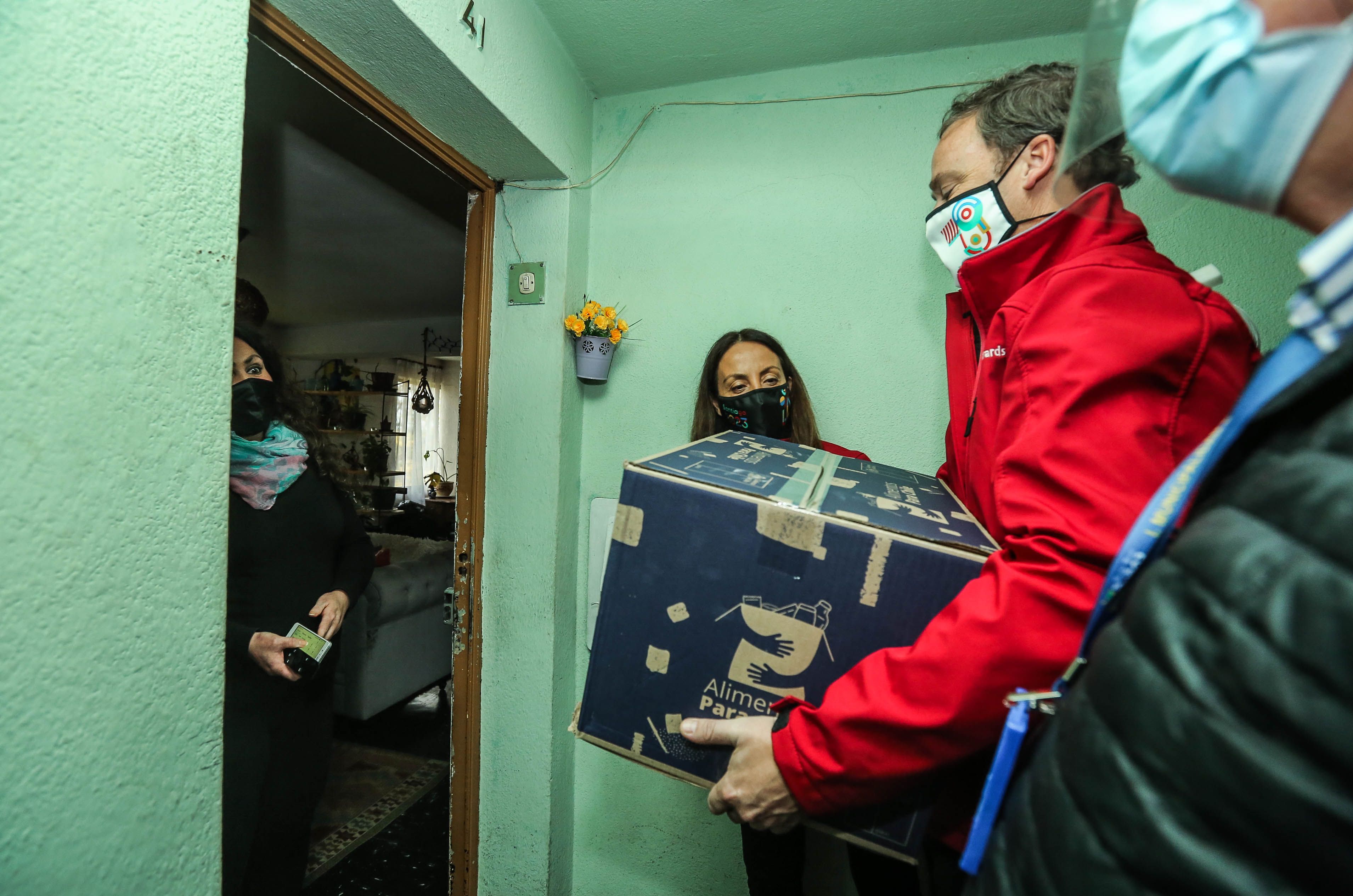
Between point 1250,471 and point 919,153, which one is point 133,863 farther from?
point 919,153

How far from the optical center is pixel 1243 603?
0.30 metres

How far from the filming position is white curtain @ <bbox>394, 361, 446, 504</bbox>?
23.6 ft

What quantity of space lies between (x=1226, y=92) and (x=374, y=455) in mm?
7613

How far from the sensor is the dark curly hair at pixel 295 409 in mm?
1467

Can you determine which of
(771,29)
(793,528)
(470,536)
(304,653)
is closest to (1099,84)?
(793,528)

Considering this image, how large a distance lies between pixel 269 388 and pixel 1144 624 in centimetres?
180

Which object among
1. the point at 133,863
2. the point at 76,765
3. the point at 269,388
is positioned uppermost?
the point at 269,388

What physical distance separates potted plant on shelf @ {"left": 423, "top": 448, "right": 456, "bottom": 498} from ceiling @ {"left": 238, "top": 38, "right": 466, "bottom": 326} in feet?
7.64

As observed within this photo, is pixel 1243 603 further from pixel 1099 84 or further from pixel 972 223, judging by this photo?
pixel 972 223

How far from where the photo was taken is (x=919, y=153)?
1530mm

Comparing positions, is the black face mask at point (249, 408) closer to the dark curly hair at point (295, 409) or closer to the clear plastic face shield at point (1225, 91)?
the dark curly hair at point (295, 409)

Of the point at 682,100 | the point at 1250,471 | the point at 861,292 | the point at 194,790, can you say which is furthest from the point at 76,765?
the point at 682,100

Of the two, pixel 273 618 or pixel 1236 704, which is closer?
pixel 1236 704

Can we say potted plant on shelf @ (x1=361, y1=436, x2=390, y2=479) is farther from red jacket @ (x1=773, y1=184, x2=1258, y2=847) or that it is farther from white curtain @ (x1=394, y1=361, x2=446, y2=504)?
red jacket @ (x1=773, y1=184, x2=1258, y2=847)
